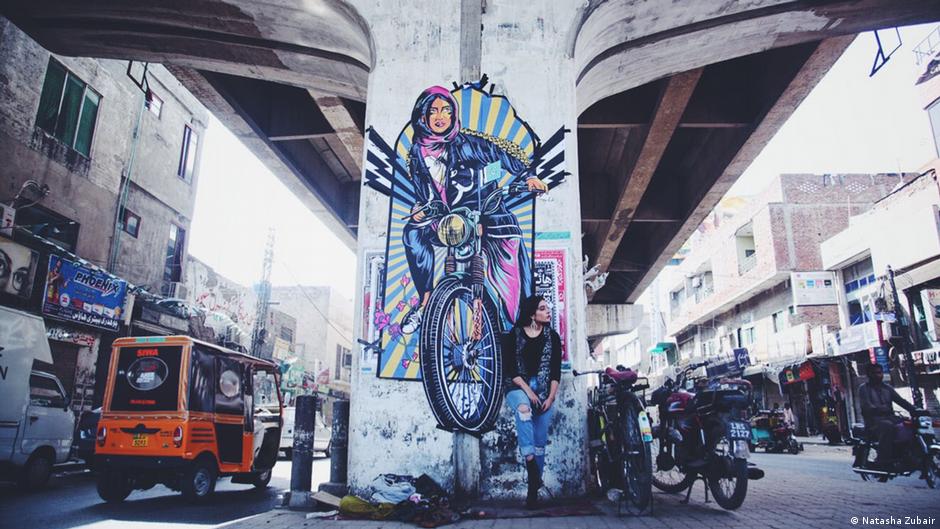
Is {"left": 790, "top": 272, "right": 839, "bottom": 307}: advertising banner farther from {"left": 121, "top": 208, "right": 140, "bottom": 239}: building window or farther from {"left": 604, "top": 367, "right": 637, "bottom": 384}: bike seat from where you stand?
{"left": 121, "top": 208, "right": 140, "bottom": 239}: building window

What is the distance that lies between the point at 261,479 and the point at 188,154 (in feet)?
52.2

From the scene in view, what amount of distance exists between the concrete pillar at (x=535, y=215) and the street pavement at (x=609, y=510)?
70cm

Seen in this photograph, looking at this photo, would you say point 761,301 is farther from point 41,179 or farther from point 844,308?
point 41,179

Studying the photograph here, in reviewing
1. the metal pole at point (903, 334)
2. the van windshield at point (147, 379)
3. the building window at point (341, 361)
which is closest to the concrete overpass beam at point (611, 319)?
the metal pole at point (903, 334)

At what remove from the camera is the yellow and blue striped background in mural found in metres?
5.22

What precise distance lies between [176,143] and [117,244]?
16.4 feet

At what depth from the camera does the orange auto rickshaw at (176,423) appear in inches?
285

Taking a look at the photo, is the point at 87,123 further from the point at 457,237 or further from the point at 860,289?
the point at 860,289

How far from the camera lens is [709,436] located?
193 inches

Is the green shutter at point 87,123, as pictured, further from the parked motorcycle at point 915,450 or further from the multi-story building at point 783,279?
the multi-story building at point 783,279

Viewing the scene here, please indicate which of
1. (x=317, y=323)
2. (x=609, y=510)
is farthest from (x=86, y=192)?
(x=317, y=323)

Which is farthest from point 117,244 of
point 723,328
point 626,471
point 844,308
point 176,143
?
point 723,328

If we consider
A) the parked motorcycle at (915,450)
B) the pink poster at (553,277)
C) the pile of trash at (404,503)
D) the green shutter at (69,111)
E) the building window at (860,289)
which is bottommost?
the pile of trash at (404,503)

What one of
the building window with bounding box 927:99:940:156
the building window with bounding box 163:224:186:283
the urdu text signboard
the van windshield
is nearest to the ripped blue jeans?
the van windshield
